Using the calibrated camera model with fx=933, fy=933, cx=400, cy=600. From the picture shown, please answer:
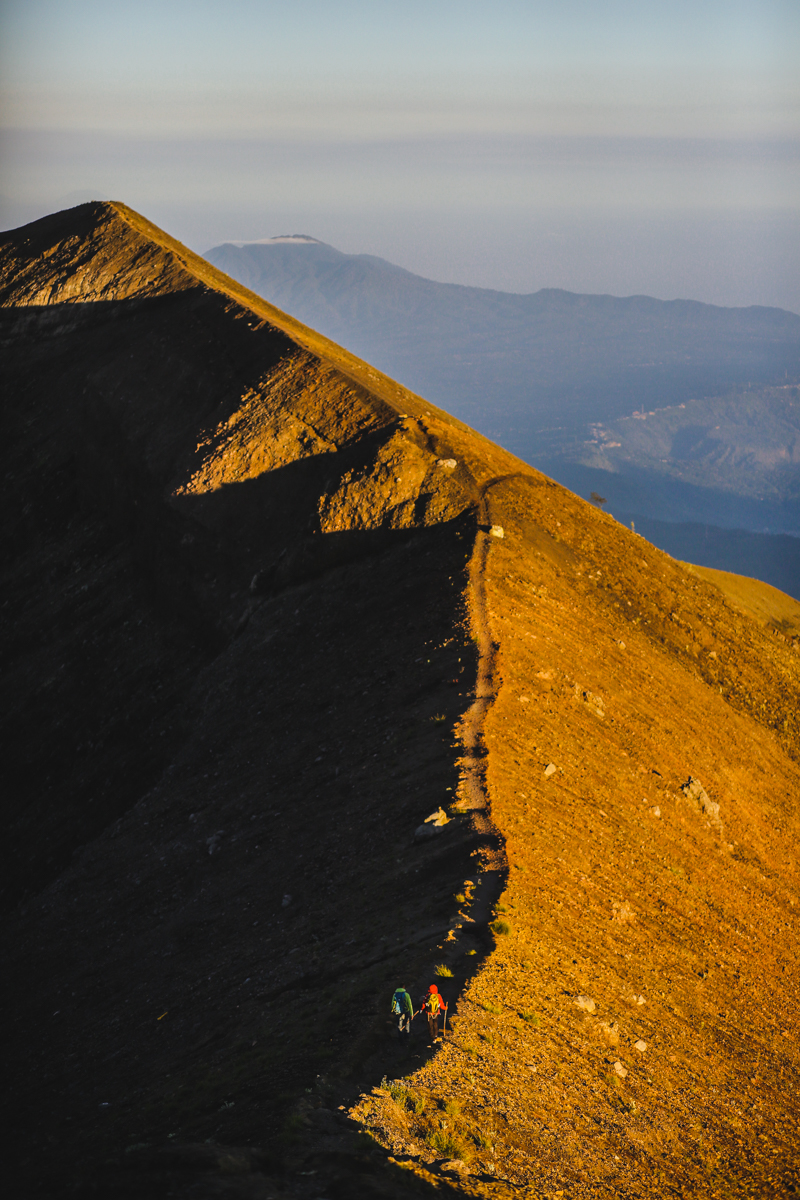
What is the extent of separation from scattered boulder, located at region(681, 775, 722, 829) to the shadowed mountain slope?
0.11m

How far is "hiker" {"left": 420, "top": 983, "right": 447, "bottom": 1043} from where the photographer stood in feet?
45.7

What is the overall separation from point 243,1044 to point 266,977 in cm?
227

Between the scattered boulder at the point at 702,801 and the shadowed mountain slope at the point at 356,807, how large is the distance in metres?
0.11

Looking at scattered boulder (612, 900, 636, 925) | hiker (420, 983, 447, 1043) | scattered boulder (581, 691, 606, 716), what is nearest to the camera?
hiker (420, 983, 447, 1043)

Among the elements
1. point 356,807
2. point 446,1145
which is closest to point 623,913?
point 356,807

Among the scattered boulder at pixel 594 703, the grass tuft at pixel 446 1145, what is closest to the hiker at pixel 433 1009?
the grass tuft at pixel 446 1145

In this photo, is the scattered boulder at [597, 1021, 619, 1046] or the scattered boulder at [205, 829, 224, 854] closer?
the scattered boulder at [597, 1021, 619, 1046]

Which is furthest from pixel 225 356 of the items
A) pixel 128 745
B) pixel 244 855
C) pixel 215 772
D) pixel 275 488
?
pixel 244 855

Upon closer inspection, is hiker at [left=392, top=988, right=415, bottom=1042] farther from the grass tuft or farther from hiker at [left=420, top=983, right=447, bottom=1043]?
the grass tuft

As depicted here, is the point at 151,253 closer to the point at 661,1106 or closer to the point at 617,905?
the point at 617,905

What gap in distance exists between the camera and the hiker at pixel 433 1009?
13.9 metres

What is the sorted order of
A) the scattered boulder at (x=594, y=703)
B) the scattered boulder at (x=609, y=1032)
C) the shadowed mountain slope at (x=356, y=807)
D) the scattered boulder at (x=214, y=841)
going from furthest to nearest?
the scattered boulder at (x=594, y=703), the scattered boulder at (x=214, y=841), the scattered boulder at (x=609, y=1032), the shadowed mountain slope at (x=356, y=807)

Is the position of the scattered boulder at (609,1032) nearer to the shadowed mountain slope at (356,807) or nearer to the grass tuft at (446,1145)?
the shadowed mountain slope at (356,807)

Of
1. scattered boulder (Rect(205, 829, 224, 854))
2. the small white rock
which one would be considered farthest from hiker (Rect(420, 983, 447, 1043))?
scattered boulder (Rect(205, 829, 224, 854))
